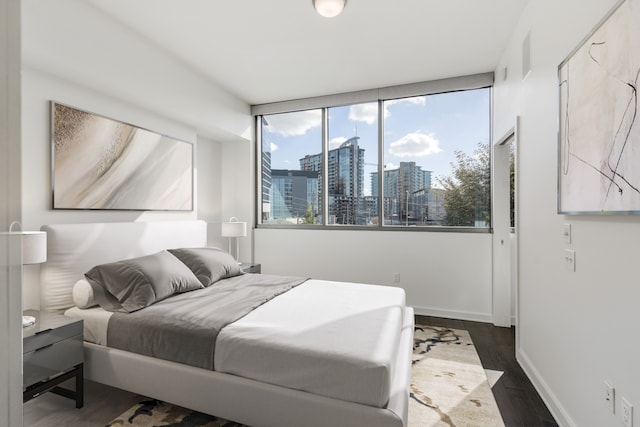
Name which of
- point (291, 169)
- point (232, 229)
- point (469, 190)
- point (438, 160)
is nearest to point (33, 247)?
point (232, 229)

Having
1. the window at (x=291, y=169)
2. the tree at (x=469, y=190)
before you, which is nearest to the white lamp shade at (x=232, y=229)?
the window at (x=291, y=169)

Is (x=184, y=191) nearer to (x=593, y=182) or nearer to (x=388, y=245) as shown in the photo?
(x=388, y=245)

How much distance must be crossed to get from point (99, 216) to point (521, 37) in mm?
3846

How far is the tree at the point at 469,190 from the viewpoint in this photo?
3668 millimetres

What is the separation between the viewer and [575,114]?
166 cm

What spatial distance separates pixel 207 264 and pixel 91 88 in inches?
70.2

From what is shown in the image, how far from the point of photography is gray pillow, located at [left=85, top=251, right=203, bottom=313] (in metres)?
2.25

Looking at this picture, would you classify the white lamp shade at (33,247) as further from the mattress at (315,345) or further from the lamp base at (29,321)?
the mattress at (315,345)

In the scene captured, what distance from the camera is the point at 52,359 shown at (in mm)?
1844

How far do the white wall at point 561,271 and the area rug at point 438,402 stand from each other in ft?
1.27

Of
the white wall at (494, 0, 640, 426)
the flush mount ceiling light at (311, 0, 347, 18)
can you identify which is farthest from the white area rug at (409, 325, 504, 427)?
the flush mount ceiling light at (311, 0, 347, 18)

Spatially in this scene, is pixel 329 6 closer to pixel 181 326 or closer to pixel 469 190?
pixel 181 326

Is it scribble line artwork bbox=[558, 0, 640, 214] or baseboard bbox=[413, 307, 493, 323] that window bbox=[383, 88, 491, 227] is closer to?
baseboard bbox=[413, 307, 493, 323]

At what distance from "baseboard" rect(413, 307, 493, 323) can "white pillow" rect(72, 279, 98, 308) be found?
3.27m
